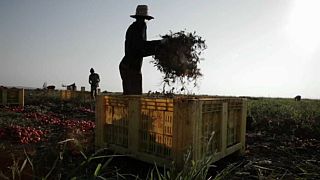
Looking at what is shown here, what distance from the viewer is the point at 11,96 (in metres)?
14.0

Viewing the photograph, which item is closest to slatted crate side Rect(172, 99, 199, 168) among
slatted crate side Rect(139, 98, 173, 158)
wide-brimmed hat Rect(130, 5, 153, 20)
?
slatted crate side Rect(139, 98, 173, 158)

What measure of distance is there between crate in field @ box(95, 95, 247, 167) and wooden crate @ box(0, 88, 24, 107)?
1024 centimetres

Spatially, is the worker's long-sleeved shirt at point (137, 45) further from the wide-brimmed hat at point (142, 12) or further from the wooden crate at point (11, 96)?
the wooden crate at point (11, 96)

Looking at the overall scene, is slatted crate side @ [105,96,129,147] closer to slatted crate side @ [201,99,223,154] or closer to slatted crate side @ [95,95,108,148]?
slatted crate side @ [95,95,108,148]

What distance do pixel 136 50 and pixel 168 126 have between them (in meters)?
2.43

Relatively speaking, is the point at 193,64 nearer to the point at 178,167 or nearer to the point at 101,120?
the point at 101,120

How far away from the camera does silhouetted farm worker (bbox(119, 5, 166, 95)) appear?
5.95 meters

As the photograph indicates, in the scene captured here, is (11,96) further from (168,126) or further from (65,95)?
(168,126)

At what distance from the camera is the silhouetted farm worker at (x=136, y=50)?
595 centimetres

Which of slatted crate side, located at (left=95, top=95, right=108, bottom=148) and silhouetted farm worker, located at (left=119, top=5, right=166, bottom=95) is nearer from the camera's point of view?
slatted crate side, located at (left=95, top=95, right=108, bottom=148)

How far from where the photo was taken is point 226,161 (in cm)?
488

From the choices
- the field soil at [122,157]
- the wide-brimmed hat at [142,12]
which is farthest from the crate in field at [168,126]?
the wide-brimmed hat at [142,12]

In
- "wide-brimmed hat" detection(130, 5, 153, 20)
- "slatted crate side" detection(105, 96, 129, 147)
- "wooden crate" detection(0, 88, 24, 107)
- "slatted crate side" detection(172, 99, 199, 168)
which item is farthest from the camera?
"wooden crate" detection(0, 88, 24, 107)

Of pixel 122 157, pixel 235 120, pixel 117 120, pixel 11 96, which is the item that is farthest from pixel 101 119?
pixel 11 96
